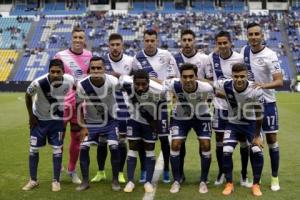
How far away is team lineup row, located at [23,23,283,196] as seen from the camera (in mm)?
6785

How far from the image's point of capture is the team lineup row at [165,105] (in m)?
6.79

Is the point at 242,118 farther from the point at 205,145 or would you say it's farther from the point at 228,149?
the point at 205,145

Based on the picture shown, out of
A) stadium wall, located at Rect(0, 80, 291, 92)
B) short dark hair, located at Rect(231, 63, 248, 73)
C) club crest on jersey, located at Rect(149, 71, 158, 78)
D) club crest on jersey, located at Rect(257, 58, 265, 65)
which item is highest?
club crest on jersey, located at Rect(257, 58, 265, 65)

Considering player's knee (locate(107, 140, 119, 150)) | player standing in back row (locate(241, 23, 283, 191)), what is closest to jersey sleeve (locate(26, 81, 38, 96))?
player's knee (locate(107, 140, 119, 150))

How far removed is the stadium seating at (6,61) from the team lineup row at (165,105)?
3534cm

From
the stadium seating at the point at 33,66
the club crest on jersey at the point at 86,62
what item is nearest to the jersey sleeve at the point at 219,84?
the club crest on jersey at the point at 86,62

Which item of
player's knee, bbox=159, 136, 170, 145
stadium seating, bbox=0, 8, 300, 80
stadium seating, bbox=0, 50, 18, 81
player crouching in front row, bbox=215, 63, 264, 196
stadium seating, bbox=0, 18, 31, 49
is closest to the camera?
player crouching in front row, bbox=215, 63, 264, 196

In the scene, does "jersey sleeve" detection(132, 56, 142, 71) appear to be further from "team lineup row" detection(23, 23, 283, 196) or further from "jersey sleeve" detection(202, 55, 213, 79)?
"jersey sleeve" detection(202, 55, 213, 79)

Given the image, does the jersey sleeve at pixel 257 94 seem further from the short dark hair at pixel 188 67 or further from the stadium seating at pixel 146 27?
the stadium seating at pixel 146 27

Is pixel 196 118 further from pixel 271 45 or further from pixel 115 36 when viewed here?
pixel 271 45

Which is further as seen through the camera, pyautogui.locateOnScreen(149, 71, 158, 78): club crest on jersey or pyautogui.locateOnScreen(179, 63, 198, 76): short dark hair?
pyautogui.locateOnScreen(149, 71, 158, 78): club crest on jersey

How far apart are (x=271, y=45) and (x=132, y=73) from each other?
1625 inches

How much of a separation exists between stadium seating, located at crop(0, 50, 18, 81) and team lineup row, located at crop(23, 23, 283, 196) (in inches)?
1391

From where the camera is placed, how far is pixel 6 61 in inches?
1741
